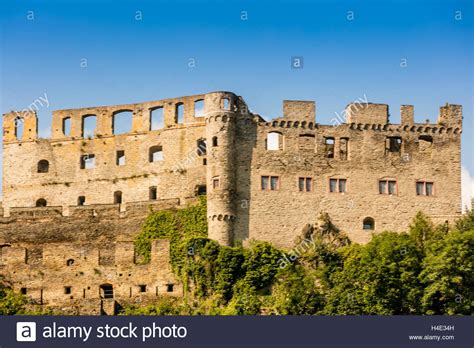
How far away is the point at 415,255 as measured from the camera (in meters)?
65.2

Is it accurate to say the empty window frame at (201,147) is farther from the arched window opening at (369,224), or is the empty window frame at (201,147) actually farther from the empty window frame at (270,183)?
the arched window opening at (369,224)

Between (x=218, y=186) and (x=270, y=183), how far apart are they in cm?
318

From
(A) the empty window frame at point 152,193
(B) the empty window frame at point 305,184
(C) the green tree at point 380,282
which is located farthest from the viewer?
(A) the empty window frame at point 152,193

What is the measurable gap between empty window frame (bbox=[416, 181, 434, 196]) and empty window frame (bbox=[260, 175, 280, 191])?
847cm

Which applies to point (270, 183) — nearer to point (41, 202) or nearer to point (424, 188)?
point (424, 188)

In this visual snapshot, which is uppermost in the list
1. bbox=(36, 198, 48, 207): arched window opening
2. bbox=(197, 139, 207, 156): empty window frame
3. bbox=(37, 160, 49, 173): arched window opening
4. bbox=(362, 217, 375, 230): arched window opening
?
bbox=(197, 139, 207, 156): empty window frame

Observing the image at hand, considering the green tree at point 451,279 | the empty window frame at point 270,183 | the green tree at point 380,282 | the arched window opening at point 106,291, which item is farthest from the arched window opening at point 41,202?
the green tree at point 451,279

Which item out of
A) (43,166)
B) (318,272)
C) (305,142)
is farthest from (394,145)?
(43,166)

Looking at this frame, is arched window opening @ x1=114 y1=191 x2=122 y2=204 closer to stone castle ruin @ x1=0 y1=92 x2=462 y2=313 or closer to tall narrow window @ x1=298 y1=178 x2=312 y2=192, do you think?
stone castle ruin @ x1=0 y1=92 x2=462 y2=313

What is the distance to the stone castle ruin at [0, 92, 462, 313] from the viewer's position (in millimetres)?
69438

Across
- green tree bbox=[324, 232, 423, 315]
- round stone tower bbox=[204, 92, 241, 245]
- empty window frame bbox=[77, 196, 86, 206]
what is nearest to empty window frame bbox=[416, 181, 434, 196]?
green tree bbox=[324, 232, 423, 315]

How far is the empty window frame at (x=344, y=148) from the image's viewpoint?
72.6 meters

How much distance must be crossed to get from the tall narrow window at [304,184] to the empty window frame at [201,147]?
626 centimetres

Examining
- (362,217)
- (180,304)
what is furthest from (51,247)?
(362,217)
